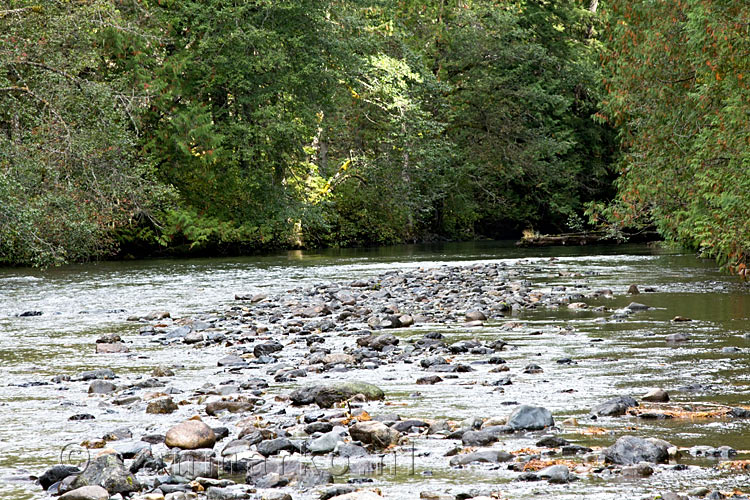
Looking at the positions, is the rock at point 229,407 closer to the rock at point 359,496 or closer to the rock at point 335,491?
the rock at point 335,491

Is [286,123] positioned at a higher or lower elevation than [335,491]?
higher

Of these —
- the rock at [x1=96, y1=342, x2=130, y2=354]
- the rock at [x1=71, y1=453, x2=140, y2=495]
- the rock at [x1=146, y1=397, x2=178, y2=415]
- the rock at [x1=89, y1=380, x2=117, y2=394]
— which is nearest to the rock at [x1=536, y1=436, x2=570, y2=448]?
the rock at [x1=71, y1=453, x2=140, y2=495]

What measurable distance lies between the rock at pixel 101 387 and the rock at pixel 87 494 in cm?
276

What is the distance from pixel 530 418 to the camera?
501cm

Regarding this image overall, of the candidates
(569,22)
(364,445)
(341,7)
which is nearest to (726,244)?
(364,445)

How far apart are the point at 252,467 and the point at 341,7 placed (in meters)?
30.5

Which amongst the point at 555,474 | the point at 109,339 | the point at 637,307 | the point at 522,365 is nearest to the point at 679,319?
the point at 637,307

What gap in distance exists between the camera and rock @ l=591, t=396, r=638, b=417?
5.27 meters

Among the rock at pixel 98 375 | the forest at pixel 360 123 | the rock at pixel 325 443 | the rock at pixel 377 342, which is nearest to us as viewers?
the rock at pixel 325 443

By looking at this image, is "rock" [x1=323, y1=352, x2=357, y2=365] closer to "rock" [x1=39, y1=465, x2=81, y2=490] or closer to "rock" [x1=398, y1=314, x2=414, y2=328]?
"rock" [x1=398, y1=314, x2=414, y2=328]

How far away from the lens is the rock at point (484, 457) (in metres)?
4.36

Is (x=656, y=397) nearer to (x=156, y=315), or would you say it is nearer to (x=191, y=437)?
(x=191, y=437)

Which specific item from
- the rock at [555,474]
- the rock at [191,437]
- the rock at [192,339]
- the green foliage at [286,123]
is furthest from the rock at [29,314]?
the rock at [555,474]

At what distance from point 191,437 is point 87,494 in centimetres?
98
